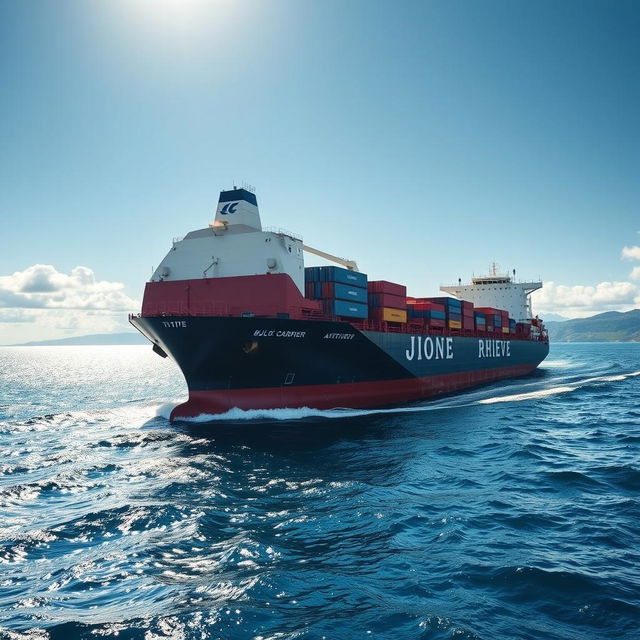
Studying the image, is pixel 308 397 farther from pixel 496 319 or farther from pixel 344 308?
pixel 496 319

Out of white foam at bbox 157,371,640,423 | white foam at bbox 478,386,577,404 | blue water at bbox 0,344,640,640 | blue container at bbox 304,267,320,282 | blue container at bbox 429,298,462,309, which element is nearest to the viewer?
blue water at bbox 0,344,640,640

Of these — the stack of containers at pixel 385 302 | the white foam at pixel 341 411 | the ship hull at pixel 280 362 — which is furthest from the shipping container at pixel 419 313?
the white foam at pixel 341 411

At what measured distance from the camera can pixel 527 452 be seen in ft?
46.9

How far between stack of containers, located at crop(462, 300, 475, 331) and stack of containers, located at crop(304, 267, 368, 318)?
1394cm

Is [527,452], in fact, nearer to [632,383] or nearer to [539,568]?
[539,568]

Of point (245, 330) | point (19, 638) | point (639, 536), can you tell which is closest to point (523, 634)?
point (639, 536)

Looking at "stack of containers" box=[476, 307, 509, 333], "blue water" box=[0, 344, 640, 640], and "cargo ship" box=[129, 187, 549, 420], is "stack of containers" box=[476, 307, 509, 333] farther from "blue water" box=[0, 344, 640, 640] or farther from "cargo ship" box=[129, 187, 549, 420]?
"blue water" box=[0, 344, 640, 640]

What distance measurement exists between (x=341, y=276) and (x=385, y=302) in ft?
12.2

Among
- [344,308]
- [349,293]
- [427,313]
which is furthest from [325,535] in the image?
[427,313]

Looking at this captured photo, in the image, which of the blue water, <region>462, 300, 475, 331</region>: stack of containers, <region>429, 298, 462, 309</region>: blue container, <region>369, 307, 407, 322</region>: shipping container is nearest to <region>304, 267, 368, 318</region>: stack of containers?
<region>369, 307, 407, 322</region>: shipping container

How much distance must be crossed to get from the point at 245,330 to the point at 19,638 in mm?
14227

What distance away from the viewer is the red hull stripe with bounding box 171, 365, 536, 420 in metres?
21.2

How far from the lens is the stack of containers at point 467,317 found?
36.0m

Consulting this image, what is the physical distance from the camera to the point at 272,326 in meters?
19.7
